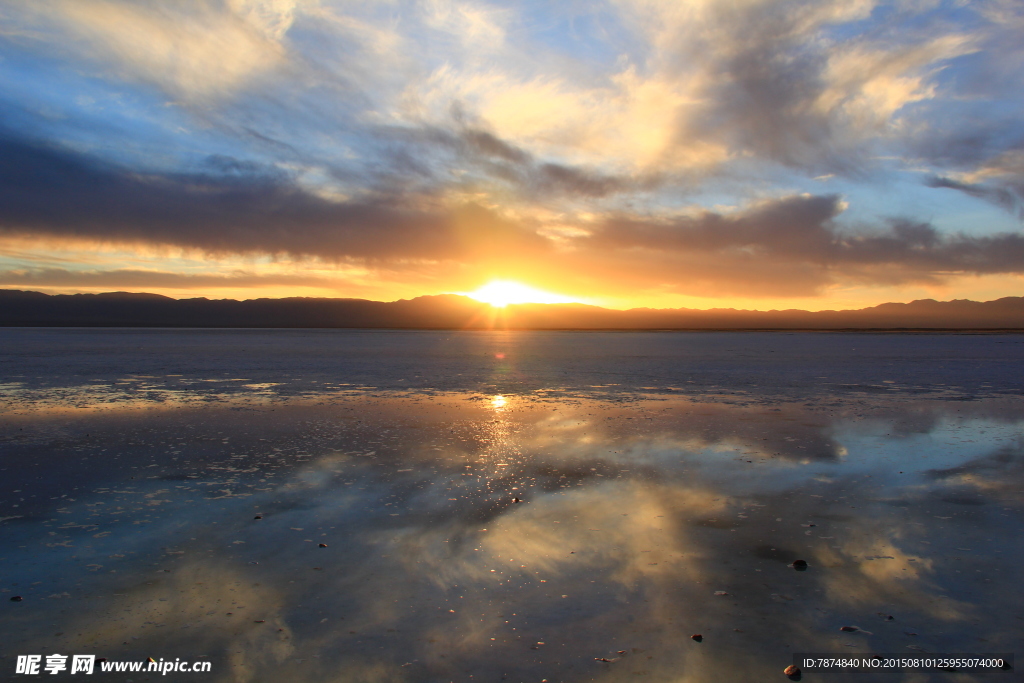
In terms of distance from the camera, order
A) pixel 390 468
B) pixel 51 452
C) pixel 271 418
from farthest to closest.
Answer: pixel 271 418 < pixel 51 452 < pixel 390 468

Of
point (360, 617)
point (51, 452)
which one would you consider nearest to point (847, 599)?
point (360, 617)

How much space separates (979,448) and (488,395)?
14468 millimetres

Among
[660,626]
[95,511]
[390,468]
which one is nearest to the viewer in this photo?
[660,626]

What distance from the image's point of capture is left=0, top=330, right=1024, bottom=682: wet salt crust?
15.8ft

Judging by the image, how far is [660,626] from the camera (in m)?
5.08

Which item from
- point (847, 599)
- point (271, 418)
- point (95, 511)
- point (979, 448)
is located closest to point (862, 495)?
point (847, 599)

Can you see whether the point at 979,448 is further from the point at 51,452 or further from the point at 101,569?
the point at 51,452

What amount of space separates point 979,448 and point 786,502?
6804 mm

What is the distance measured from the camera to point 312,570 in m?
6.25

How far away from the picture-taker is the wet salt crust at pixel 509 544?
4.80m

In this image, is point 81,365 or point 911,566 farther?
point 81,365

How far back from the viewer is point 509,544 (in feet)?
23.0

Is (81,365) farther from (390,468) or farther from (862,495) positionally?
(862,495)

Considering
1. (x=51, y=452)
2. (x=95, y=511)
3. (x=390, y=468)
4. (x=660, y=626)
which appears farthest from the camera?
(x=51, y=452)
